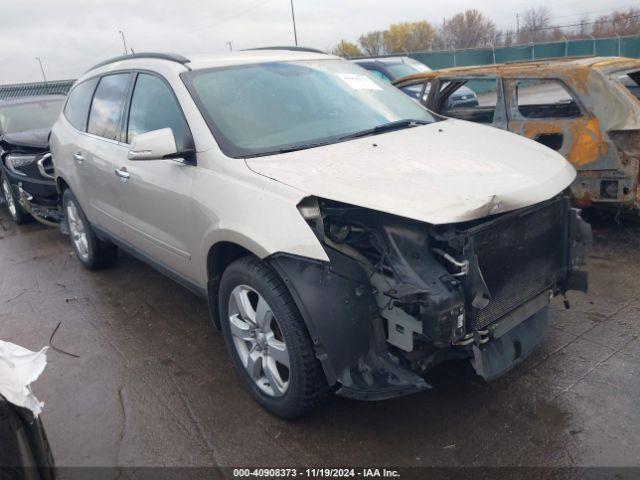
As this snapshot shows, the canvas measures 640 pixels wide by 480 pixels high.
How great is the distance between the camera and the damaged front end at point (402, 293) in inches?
97.4

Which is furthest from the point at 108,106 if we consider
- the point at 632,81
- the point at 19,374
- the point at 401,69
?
the point at 401,69

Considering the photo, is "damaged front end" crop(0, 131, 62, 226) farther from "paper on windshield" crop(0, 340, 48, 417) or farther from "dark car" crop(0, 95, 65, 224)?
"paper on windshield" crop(0, 340, 48, 417)

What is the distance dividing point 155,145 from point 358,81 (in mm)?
1636

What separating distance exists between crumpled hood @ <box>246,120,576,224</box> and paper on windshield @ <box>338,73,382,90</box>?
683mm

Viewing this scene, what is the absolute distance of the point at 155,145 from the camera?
123 inches

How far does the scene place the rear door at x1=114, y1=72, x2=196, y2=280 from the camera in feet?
11.1

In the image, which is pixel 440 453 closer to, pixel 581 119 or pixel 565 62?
pixel 581 119

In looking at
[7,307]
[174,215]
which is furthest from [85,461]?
[7,307]

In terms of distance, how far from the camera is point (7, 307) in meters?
4.98

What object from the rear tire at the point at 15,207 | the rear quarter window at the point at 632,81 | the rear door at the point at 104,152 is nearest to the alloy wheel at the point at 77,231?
the rear door at the point at 104,152

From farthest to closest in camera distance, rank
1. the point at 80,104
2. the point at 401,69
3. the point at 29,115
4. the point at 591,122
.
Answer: the point at 401,69
the point at 29,115
the point at 80,104
the point at 591,122

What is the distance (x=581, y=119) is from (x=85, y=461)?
474 centimetres

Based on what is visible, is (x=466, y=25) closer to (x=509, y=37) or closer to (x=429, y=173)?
(x=509, y=37)

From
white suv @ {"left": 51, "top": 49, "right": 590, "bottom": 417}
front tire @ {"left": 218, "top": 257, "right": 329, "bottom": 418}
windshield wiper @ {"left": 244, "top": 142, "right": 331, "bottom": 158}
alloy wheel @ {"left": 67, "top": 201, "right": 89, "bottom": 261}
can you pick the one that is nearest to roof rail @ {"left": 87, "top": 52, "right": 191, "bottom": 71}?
white suv @ {"left": 51, "top": 49, "right": 590, "bottom": 417}
